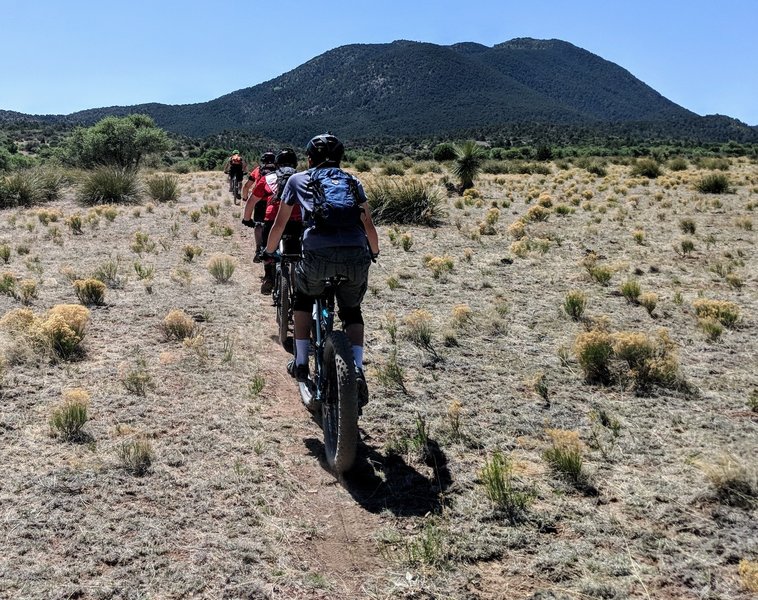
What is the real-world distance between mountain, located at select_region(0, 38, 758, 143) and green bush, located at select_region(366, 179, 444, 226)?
8377cm

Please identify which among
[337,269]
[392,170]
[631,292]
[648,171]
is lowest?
[631,292]

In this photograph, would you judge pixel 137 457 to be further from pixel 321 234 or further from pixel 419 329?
pixel 419 329

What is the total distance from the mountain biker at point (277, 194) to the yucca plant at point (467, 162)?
635 inches

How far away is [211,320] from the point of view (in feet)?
24.5

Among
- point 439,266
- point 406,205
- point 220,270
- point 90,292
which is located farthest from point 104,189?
point 439,266

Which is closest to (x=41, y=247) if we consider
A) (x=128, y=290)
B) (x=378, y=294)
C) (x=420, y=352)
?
(x=128, y=290)

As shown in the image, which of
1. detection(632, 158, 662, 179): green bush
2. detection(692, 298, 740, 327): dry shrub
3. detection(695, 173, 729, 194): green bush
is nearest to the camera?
detection(692, 298, 740, 327): dry shrub

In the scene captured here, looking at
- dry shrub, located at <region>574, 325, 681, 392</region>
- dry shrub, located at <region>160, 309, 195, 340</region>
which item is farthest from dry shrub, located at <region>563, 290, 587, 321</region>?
dry shrub, located at <region>160, 309, 195, 340</region>

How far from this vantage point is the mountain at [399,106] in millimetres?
113750

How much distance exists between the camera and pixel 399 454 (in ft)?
14.0

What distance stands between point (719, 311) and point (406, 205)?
10.1 m

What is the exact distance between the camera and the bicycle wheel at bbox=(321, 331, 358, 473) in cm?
367

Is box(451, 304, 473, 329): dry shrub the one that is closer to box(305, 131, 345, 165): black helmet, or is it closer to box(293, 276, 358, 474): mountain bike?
box(293, 276, 358, 474): mountain bike

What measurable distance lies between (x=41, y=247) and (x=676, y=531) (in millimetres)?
12648
